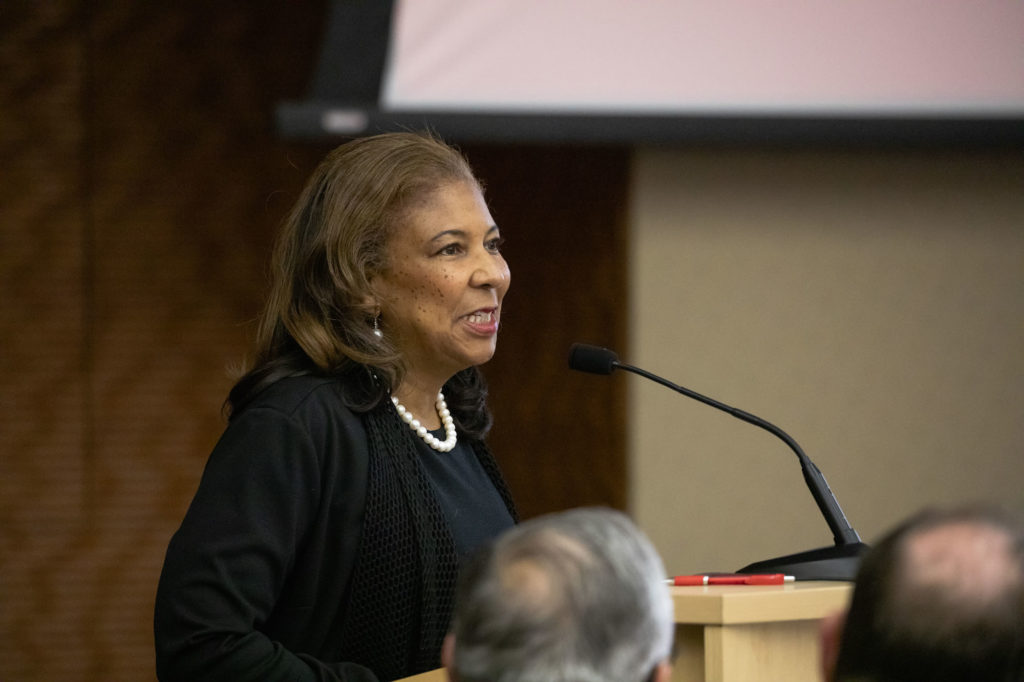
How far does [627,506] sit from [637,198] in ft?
3.21

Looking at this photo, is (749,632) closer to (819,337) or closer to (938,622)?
(938,622)

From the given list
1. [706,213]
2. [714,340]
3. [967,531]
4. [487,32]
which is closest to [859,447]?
[714,340]

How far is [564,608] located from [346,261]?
1.12m

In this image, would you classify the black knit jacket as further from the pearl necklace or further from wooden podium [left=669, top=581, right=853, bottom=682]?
wooden podium [left=669, top=581, right=853, bottom=682]

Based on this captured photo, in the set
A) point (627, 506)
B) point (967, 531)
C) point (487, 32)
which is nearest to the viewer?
point (967, 531)

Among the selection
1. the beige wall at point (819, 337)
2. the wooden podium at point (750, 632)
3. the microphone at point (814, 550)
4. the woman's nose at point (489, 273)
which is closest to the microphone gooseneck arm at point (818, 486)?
the microphone at point (814, 550)

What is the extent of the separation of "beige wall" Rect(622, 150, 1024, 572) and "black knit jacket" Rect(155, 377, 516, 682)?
7.34 feet

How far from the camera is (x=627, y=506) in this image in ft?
12.8

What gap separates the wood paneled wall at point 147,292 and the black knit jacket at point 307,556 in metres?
2.24

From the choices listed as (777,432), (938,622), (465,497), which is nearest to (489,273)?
(465,497)

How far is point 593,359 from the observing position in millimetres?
1933

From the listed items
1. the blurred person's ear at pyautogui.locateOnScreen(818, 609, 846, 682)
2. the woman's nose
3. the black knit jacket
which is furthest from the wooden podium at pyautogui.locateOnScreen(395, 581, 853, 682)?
the woman's nose

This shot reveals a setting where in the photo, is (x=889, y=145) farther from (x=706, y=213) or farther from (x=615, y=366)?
(x=615, y=366)

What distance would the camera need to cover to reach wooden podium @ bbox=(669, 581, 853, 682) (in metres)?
1.33
